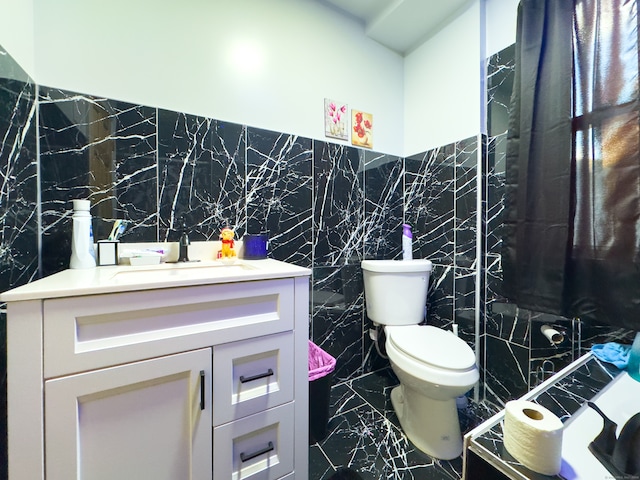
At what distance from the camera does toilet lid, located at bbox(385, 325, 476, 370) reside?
108 cm

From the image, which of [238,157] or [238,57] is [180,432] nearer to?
[238,157]

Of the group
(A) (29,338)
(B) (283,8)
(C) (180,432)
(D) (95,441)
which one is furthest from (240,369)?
(B) (283,8)

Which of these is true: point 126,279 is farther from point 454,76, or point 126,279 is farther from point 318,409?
point 454,76

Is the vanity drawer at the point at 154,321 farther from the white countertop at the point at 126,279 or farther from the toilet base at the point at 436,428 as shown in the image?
the toilet base at the point at 436,428

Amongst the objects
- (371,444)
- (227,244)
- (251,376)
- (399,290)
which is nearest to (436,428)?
(371,444)

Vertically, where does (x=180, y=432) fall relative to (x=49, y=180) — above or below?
below

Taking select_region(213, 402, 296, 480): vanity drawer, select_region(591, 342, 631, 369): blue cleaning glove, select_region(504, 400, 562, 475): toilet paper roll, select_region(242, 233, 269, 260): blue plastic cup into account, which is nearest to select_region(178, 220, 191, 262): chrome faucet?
select_region(242, 233, 269, 260): blue plastic cup

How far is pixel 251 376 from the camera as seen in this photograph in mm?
840

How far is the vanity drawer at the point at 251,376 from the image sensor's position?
784 millimetres

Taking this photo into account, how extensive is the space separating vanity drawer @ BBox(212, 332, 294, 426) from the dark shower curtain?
1.14m

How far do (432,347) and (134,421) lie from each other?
1160 mm

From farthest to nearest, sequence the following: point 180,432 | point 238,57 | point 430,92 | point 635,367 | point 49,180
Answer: point 430,92, point 238,57, point 49,180, point 635,367, point 180,432

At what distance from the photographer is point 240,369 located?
83 centimetres

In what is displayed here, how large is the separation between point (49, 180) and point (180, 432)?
1024mm
